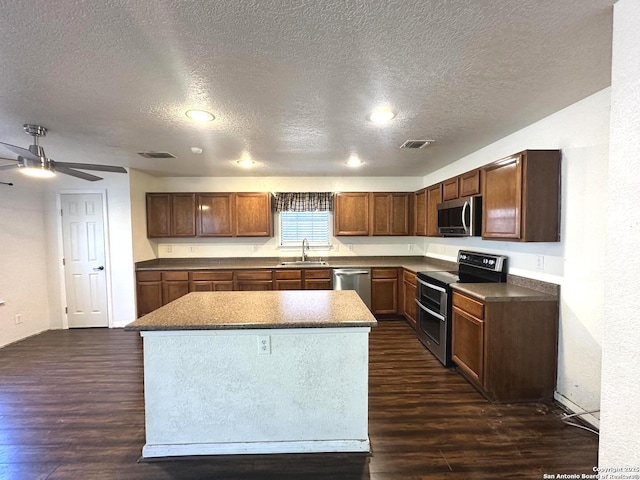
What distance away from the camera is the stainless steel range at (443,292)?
2906 millimetres

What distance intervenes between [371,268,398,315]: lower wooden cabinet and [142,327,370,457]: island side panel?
8.95 feet

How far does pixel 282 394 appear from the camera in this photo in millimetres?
1821

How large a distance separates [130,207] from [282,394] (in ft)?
12.4

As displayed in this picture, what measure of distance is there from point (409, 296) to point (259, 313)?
2864mm

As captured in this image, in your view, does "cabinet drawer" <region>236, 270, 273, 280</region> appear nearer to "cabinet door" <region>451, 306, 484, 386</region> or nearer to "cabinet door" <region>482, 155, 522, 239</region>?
"cabinet door" <region>451, 306, 484, 386</region>

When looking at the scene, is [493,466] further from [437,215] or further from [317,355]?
[437,215]

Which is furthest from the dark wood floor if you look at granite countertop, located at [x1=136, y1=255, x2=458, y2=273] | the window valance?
the window valance

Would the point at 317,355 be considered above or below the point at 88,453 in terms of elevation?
above

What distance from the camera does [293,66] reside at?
1584mm

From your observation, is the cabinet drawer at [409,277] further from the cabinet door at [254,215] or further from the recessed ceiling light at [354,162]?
the cabinet door at [254,215]

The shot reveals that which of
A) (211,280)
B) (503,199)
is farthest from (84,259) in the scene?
(503,199)

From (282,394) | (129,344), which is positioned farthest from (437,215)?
(129,344)

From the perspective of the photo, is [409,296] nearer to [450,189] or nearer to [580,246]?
[450,189]

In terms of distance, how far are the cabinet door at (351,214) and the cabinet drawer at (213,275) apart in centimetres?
186
